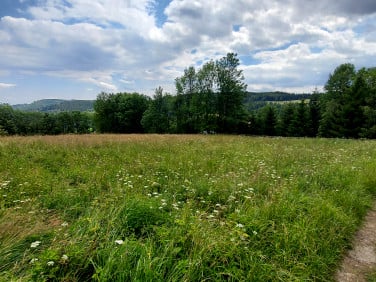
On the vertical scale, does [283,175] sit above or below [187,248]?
below

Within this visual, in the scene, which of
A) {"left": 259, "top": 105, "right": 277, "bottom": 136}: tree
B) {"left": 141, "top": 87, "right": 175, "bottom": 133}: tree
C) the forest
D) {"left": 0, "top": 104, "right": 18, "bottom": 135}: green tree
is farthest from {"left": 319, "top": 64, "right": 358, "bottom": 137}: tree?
{"left": 0, "top": 104, "right": 18, "bottom": 135}: green tree

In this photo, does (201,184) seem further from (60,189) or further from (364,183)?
(364,183)

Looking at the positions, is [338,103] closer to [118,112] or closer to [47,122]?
[118,112]

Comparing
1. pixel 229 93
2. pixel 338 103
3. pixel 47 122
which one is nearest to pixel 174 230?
pixel 229 93

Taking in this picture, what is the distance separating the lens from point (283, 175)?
6055mm

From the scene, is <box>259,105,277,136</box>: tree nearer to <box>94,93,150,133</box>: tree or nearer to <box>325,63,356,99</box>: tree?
<box>325,63,356,99</box>: tree

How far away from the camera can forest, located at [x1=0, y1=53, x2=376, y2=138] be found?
3128 cm

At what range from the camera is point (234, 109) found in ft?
122

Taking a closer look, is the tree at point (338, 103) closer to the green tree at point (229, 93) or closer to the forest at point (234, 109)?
the forest at point (234, 109)

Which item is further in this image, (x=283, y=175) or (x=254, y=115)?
(x=254, y=115)

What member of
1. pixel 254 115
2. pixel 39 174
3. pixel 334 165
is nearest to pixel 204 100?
pixel 254 115

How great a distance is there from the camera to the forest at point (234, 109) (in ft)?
103

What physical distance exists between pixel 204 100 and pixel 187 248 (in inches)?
1442

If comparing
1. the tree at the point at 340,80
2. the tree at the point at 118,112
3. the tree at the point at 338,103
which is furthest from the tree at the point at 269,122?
the tree at the point at 118,112
